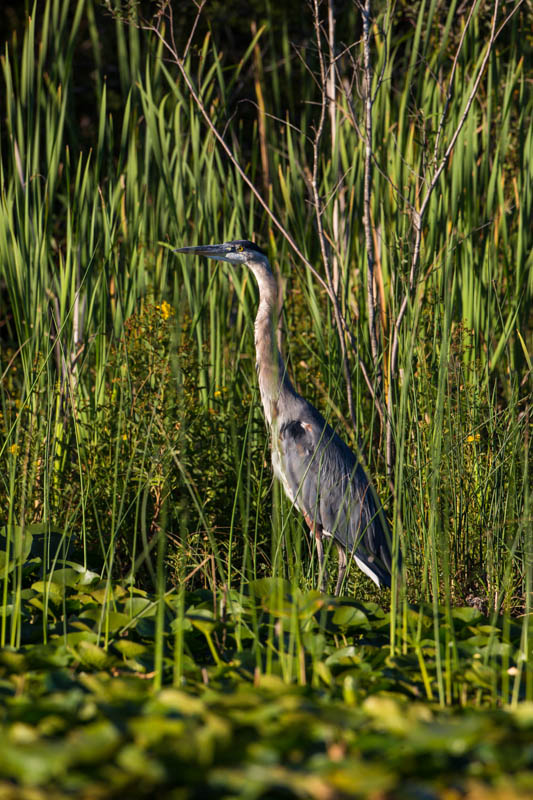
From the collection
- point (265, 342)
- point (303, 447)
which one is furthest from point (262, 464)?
point (265, 342)

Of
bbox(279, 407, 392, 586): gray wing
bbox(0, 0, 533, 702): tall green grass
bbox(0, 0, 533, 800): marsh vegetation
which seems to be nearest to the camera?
bbox(0, 0, 533, 800): marsh vegetation

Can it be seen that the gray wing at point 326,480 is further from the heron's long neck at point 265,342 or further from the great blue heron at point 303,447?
the heron's long neck at point 265,342

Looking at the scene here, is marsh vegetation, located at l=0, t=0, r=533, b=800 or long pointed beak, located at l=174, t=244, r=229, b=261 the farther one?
long pointed beak, located at l=174, t=244, r=229, b=261

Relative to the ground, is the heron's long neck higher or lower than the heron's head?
lower

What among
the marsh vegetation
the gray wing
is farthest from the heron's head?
the gray wing

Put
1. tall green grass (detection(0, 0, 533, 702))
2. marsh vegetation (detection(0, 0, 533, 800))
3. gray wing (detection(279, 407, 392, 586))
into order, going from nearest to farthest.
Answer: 1. marsh vegetation (detection(0, 0, 533, 800))
2. tall green grass (detection(0, 0, 533, 702))
3. gray wing (detection(279, 407, 392, 586))

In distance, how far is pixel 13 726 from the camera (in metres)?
1.31

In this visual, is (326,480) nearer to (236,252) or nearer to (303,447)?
(303,447)

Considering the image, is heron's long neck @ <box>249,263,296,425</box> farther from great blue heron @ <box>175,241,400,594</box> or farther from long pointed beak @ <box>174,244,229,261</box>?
long pointed beak @ <box>174,244,229,261</box>

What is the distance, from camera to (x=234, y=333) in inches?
149

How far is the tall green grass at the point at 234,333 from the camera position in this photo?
2812 mm

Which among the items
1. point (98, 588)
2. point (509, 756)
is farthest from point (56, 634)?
point (509, 756)

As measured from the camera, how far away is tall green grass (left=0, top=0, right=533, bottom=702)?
281 centimetres

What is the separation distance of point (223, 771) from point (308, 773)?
0.43 feet
